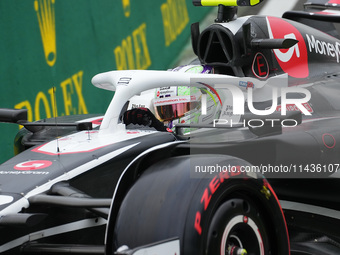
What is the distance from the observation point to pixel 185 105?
4113 millimetres

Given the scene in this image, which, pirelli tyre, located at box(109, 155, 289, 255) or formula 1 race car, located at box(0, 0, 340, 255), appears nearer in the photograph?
pirelli tyre, located at box(109, 155, 289, 255)

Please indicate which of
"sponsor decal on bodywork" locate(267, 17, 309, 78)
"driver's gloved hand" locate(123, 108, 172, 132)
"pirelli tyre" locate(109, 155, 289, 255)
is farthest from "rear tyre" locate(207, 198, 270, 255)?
"sponsor decal on bodywork" locate(267, 17, 309, 78)

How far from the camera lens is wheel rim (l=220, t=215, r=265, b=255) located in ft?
8.87

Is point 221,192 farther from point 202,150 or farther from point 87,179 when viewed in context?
point 87,179

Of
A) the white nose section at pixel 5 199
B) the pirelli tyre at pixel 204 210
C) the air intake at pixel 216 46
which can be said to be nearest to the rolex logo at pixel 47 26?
the air intake at pixel 216 46

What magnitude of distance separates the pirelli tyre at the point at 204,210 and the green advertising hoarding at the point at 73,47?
318 cm

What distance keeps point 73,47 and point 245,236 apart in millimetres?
4957

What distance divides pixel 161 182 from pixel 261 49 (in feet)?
7.08

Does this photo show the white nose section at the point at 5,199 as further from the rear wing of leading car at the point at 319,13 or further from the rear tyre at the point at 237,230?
the rear wing of leading car at the point at 319,13

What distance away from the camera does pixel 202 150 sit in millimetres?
3119

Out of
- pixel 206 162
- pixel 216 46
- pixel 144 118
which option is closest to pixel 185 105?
pixel 144 118

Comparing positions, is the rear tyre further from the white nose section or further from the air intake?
the air intake

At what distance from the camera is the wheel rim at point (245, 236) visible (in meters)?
2.71

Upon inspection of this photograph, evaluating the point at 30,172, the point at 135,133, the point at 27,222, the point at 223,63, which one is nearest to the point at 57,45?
the point at 223,63
